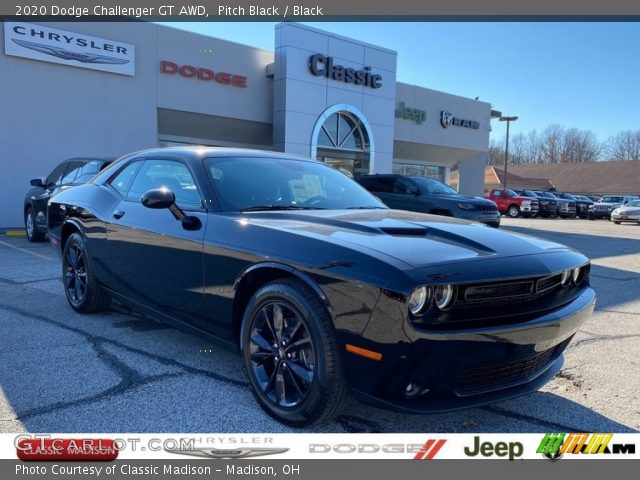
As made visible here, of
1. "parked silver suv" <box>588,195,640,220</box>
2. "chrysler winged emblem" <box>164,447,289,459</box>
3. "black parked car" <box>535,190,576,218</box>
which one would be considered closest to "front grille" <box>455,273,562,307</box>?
"chrysler winged emblem" <box>164,447,289,459</box>

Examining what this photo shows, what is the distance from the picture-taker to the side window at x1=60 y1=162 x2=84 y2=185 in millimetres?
9023

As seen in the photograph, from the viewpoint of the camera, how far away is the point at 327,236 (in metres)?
2.72

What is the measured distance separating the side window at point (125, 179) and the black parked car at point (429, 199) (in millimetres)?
7671

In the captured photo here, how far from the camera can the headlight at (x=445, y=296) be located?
237 cm

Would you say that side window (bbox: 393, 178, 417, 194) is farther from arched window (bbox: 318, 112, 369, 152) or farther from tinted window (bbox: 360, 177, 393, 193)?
arched window (bbox: 318, 112, 369, 152)

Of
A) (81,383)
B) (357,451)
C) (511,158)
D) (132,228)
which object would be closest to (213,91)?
(132,228)

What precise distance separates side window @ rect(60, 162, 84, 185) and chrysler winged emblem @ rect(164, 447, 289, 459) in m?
7.71

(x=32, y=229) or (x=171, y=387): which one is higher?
(x=32, y=229)

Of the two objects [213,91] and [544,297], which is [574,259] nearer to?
[544,297]

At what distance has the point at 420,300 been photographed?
7.64 feet

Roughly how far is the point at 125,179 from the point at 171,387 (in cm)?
207

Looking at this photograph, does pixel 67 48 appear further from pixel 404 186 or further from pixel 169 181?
pixel 169 181

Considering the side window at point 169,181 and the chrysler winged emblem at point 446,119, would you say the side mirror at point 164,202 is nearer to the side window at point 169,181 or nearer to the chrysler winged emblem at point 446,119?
the side window at point 169,181

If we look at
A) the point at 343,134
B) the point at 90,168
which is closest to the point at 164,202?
the point at 90,168
